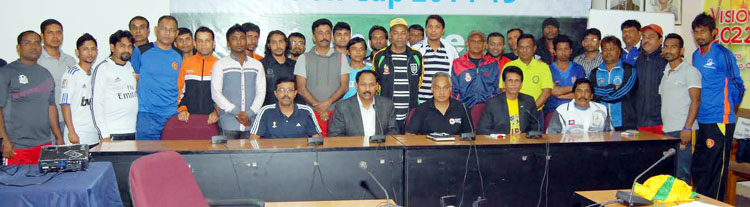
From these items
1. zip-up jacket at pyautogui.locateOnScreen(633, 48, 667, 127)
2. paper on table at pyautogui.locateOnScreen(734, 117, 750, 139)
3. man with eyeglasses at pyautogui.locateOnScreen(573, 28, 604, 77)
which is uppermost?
man with eyeglasses at pyautogui.locateOnScreen(573, 28, 604, 77)

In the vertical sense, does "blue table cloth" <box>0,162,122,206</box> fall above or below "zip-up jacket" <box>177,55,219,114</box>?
below

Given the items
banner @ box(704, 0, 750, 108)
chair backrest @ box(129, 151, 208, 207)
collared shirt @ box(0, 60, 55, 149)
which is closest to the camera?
chair backrest @ box(129, 151, 208, 207)

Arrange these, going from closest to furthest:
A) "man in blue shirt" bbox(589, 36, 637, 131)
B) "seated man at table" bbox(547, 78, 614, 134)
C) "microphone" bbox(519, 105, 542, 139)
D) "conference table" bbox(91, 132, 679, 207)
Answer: "conference table" bbox(91, 132, 679, 207) → "microphone" bbox(519, 105, 542, 139) → "seated man at table" bbox(547, 78, 614, 134) → "man in blue shirt" bbox(589, 36, 637, 131)

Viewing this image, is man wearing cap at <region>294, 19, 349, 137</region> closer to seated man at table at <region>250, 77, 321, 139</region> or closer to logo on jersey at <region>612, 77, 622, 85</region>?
seated man at table at <region>250, 77, 321, 139</region>

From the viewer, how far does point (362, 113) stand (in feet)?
15.5

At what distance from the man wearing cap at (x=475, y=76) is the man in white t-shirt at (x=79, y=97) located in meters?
3.18

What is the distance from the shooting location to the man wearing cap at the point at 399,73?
205 inches

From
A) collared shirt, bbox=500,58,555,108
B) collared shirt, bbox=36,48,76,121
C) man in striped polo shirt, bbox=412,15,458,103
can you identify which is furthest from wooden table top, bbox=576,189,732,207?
collared shirt, bbox=36,48,76,121

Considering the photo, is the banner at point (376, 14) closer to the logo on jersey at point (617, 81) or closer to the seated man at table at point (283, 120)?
the logo on jersey at point (617, 81)

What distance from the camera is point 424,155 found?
4.02 metres

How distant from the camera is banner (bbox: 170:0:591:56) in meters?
6.04

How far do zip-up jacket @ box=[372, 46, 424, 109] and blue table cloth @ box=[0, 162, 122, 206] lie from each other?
2478 millimetres

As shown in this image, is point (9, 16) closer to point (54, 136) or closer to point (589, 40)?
point (54, 136)

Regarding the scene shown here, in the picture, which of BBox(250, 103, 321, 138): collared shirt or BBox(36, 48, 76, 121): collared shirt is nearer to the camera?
BBox(250, 103, 321, 138): collared shirt
